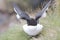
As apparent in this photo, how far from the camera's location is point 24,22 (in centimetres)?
533

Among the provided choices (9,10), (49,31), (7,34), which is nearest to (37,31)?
(49,31)

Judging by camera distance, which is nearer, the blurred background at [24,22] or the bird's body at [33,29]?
the bird's body at [33,29]

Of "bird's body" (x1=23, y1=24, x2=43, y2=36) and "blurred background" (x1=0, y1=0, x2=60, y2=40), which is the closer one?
"bird's body" (x1=23, y1=24, x2=43, y2=36)

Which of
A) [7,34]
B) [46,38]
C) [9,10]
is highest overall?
[9,10]

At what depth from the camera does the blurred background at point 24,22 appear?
4.82m

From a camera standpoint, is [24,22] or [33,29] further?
[24,22]

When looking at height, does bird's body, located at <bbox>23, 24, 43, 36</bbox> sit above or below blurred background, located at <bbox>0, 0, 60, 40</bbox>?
below

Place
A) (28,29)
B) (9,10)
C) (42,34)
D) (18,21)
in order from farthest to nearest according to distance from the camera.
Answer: (9,10), (18,21), (42,34), (28,29)

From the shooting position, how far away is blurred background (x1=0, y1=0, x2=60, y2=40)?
4.82 metres

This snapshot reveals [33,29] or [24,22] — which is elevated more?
[24,22]

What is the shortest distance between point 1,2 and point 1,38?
143 cm

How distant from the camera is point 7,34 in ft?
16.6

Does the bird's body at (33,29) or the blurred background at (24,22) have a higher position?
the blurred background at (24,22)

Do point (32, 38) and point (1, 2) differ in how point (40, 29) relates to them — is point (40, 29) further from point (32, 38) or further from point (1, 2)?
point (1, 2)
